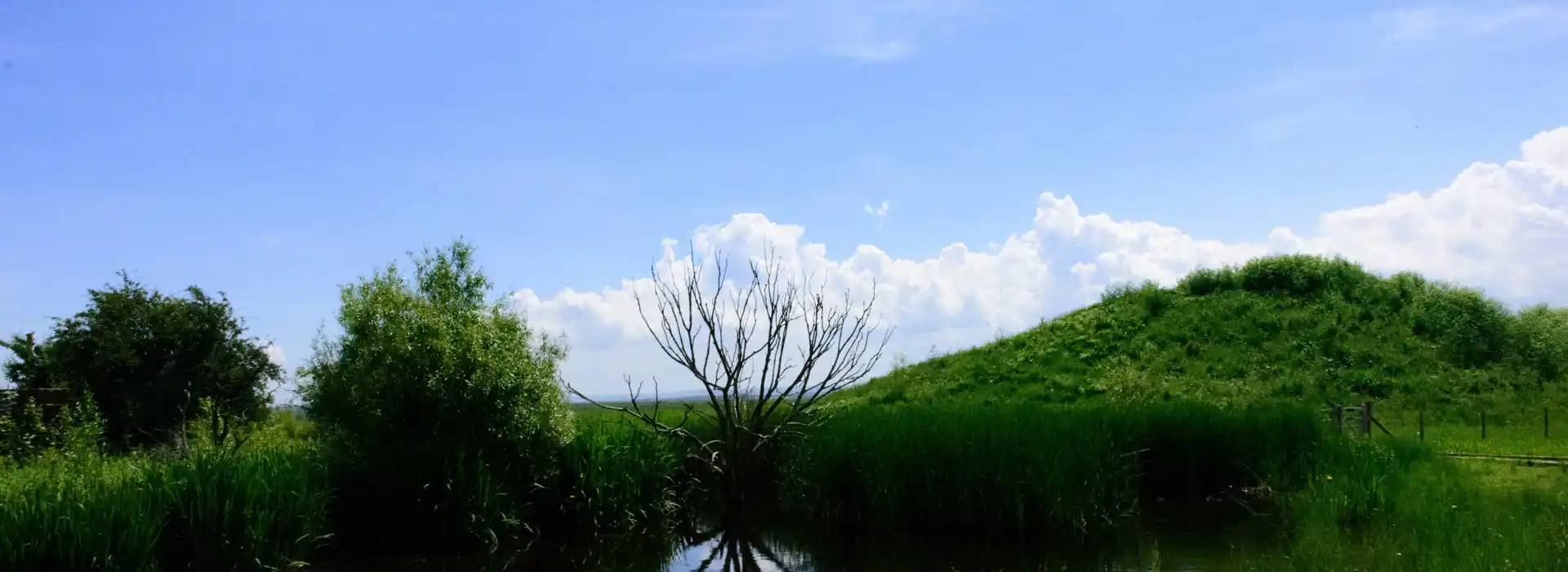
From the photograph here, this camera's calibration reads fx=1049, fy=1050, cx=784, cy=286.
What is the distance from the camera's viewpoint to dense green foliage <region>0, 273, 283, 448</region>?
953 inches

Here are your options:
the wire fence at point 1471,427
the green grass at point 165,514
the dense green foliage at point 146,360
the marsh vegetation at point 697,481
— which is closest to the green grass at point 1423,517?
the marsh vegetation at point 697,481

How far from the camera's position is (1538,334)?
1414 inches

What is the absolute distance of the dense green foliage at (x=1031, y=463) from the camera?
15242 mm

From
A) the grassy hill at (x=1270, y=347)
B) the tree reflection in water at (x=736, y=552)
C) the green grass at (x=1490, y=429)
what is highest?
the grassy hill at (x=1270, y=347)

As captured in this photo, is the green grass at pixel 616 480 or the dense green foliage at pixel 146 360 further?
the dense green foliage at pixel 146 360

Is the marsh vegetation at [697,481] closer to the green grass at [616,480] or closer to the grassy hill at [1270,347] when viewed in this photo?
the green grass at [616,480]

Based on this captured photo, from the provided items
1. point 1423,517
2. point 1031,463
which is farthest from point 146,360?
point 1423,517

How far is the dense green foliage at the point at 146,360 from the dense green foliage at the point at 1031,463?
15.0 m

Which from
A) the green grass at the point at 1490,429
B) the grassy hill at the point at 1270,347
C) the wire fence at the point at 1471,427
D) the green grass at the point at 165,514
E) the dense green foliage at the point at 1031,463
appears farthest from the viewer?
the grassy hill at the point at 1270,347

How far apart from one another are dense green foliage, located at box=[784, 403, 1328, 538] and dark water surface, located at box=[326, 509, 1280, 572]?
0.50m

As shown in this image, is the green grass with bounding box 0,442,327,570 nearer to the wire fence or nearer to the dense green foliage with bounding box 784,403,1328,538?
the dense green foliage with bounding box 784,403,1328,538

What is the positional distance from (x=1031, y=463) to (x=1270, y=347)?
24370 mm

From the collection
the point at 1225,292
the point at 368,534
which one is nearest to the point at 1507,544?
the point at 368,534

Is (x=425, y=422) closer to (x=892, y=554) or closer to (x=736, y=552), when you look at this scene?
(x=736, y=552)
